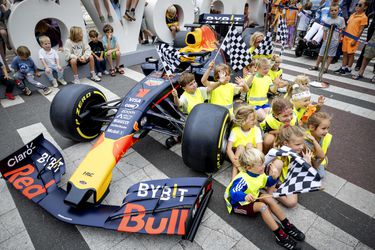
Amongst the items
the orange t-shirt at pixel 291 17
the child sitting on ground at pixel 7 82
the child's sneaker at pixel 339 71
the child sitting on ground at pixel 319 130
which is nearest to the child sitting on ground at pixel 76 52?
the child sitting on ground at pixel 7 82

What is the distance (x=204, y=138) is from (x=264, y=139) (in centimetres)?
94

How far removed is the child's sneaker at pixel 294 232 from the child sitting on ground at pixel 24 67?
5.56 metres

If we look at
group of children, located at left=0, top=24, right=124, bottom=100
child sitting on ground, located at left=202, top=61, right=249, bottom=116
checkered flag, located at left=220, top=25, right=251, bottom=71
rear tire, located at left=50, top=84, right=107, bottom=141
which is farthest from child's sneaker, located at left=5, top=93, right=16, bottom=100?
checkered flag, located at left=220, top=25, right=251, bottom=71

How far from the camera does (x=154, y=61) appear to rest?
4023mm

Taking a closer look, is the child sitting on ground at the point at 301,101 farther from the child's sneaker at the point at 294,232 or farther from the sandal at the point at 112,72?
the sandal at the point at 112,72

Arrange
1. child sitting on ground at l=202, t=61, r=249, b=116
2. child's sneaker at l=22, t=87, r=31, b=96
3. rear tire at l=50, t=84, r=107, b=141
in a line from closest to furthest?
rear tire at l=50, t=84, r=107, b=141
child sitting on ground at l=202, t=61, r=249, b=116
child's sneaker at l=22, t=87, r=31, b=96

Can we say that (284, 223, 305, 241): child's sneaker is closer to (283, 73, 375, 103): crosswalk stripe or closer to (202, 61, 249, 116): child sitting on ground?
(202, 61, 249, 116): child sitting on ground

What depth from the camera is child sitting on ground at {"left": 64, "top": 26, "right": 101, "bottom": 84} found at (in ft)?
19.6

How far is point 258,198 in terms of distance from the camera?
2.33 metres

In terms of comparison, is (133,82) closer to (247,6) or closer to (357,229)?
(357,229)

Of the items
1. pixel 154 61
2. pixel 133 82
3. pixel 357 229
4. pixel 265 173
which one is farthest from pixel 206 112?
pixel 133 82

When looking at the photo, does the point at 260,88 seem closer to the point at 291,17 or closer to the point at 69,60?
the point at 69,60

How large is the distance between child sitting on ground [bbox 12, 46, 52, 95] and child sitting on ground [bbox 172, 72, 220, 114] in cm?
374

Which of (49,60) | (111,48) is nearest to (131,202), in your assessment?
(49,60)
